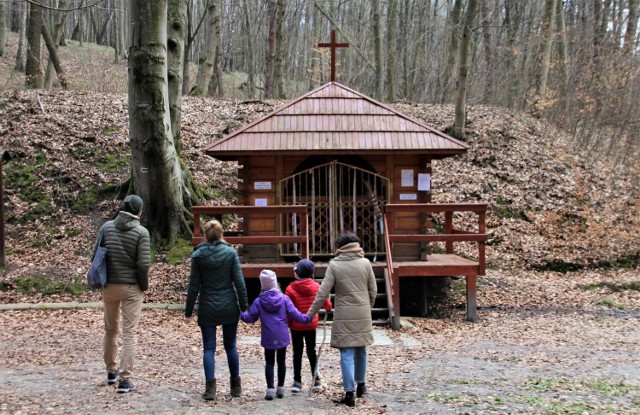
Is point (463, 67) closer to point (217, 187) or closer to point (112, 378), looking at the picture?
point (217, 187)

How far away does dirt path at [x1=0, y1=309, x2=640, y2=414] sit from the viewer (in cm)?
568

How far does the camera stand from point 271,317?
5.77 meters

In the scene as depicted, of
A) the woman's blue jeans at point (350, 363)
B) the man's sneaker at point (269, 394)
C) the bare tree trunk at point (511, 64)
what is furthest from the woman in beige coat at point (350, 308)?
the bare tree trunk at point (511, 64)

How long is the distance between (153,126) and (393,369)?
7.76 meters

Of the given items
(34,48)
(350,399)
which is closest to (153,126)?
(350,399)

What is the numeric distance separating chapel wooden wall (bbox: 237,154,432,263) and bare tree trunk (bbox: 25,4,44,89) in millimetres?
13585

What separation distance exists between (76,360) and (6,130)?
12000mm

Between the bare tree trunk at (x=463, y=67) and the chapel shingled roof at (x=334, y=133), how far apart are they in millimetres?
8289

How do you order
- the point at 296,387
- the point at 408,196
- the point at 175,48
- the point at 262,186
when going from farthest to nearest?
the point at 175,48, the point at 408,196, the point at 262,186, the point at 296,387

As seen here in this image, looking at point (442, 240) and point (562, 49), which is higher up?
point (562, 49)

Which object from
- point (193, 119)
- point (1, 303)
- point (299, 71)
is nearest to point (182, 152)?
point (193, 119)

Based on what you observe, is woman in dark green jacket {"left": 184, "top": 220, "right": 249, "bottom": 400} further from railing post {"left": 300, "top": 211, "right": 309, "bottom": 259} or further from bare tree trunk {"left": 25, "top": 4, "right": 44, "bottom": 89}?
bare tree trunk {"left": 25, "top": 4, "right": 44, "bottom": 89}

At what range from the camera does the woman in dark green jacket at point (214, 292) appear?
570 centimetres

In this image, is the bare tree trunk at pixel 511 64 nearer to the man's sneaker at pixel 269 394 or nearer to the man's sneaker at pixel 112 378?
the man's sneaker at pixel 269 394
